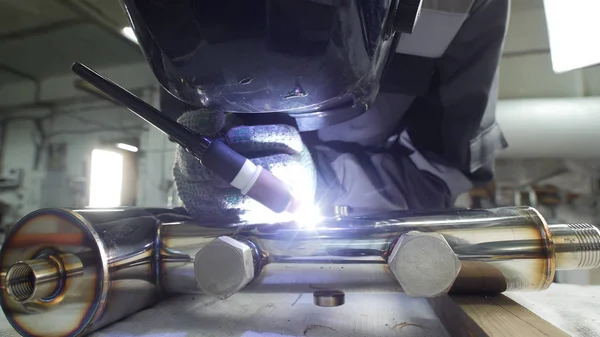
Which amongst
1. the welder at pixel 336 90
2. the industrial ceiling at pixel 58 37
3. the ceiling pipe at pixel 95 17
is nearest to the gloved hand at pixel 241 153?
the welder at pixel 336 90

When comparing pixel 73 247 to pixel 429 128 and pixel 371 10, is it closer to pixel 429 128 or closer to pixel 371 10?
pixel 371 10

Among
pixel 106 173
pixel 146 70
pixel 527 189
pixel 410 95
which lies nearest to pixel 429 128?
pixel 410 95

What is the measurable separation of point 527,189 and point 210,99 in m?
2.12

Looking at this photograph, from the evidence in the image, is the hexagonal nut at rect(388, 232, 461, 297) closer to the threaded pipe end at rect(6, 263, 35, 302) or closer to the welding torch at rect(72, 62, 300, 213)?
the welding torch at rect(72, 62, 300, 213)

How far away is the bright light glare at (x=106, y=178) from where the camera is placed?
4.27 ft

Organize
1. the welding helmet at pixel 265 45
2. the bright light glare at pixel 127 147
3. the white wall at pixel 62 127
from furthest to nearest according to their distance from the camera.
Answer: the bright light glare at pixel 127 147 < the white wall at pixel 62 127 < the welding helmet at pixel 265 45

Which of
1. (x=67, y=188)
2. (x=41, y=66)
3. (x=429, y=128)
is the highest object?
(x=41, y=66)

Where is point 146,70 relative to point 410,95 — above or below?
above

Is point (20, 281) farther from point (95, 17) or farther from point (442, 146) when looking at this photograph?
point (95, 17)

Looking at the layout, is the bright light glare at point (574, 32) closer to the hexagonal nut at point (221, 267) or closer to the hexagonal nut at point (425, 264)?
the hexagonal nut at point (425, 264)

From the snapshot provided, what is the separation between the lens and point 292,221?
1.18 ft

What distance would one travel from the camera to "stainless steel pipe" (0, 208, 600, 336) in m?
0.28

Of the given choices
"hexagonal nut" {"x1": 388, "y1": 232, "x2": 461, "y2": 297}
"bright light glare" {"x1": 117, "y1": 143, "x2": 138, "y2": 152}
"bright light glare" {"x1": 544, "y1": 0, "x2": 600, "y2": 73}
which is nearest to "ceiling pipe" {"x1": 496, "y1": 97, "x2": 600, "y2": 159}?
"bright light glare" {"x1": 544, "y1": 0, "x2": 600, "y2": 73}

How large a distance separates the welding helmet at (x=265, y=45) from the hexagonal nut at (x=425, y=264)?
14cm
